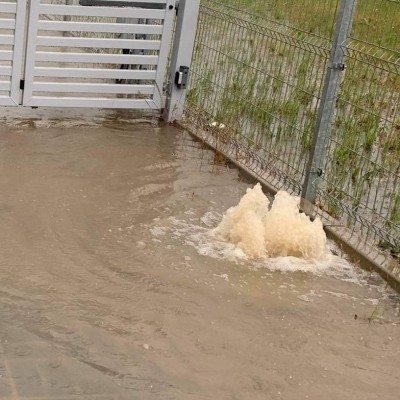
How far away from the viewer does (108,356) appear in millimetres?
4910

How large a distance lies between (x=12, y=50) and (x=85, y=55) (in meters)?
0.73

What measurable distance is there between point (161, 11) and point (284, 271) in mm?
4155

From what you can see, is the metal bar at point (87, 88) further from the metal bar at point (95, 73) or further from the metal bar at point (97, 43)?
the metal bar at point (97, 43)

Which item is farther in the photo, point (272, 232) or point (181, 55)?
point (181, 55)

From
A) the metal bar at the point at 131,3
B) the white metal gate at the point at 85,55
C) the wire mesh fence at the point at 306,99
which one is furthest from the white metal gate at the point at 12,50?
the wire mesh fence at the point at 306,99

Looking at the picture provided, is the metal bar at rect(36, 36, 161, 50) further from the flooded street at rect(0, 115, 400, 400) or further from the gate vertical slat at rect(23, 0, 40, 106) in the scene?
the flooded street at rect(0, 115, 400, 400)

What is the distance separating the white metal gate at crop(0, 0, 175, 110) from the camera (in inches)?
356

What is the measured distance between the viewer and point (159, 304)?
5.62 metres

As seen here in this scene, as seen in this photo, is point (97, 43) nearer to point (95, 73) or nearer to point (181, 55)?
point (95, 73)

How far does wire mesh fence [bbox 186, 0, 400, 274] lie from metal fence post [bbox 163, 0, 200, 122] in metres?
0.17

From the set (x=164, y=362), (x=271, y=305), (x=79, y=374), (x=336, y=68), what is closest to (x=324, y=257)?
(x=271, y=305)

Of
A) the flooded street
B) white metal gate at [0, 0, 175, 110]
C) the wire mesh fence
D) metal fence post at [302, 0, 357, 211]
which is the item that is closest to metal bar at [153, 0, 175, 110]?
white metal gate at [0, 0, 175, 110]

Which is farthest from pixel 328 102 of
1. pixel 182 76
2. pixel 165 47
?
pixel 165 47

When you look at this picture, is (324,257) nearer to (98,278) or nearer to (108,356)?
(98,278)
